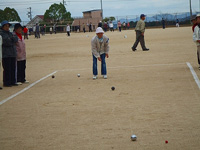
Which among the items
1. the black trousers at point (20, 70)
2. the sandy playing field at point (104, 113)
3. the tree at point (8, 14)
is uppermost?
the tree at point (8, 14)

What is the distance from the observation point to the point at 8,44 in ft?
40.7

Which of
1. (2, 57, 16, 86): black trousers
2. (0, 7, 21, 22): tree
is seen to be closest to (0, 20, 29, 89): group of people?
(2, 57, 16, 86): black trousers

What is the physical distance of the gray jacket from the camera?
40.5 feet

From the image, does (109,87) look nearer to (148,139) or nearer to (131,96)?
(131,96)

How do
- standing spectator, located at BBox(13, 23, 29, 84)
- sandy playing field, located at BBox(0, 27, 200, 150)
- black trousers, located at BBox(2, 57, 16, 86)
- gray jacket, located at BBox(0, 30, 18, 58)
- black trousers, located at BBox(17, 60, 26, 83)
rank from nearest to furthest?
sandy playing field, located at BBox(0, 27, 200, 150) < gray jacket, located at BBox(0, 30, 18, 58) < black trousers, located at BBox(2, 57, 16, 86) < standing spectator, located at BBox(13, 23, 29, 84) < black trousers, located at BBox(17, 60, 26, 83)

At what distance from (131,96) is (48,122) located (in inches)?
113

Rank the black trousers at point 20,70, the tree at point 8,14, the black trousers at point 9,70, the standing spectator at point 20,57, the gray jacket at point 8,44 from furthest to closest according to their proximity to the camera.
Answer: the tree at point 8,14 < the black trousers at point 20,70 < the standing spectator at point 20,57 < the black trousers at point 9,70 < the gray jacket at point 8,44

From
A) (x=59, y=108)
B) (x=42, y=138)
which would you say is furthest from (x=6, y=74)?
(x=42, y=138)

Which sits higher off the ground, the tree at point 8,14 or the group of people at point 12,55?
the tree at point 8,14

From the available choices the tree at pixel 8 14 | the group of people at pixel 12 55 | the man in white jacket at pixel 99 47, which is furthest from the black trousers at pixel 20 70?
the tree at pixel 8 14

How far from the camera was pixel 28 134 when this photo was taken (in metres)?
6.77

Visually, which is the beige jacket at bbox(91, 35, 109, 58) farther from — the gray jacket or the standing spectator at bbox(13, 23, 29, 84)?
the gray jacket

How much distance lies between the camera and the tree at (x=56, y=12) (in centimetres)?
13925

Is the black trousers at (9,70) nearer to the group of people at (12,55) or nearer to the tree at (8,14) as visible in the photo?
the group of people at (12,55)
